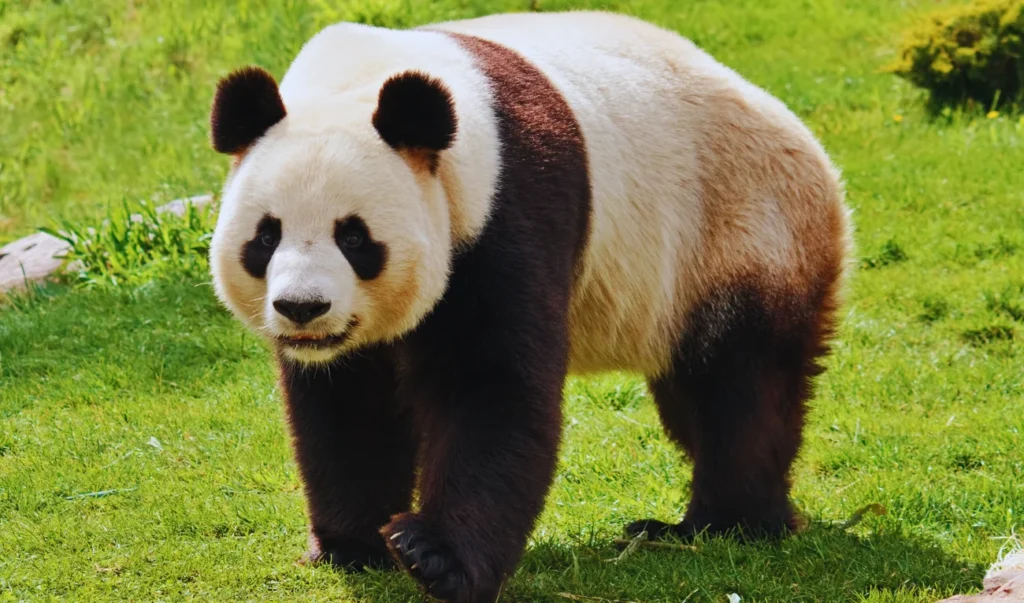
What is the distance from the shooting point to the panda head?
326 cm

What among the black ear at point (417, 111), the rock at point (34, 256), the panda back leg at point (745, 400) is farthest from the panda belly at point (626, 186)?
the rock at point (34, 256)

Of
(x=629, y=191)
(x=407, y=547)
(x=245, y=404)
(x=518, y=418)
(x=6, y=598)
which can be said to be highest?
(x=629, y=191)

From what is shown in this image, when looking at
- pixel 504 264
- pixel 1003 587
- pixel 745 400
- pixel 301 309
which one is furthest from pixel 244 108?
pixel 1003 587

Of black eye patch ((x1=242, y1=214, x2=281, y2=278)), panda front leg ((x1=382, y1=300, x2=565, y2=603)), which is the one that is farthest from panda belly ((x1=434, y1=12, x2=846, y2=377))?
black eye patch ((x1=242, y1=214, x2=281, y2=278))

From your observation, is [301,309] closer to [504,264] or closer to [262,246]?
[262,246]

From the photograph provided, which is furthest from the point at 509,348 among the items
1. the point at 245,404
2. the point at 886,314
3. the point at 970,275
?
the point at 970,275

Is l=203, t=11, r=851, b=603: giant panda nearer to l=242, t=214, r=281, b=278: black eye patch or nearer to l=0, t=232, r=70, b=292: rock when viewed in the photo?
l=242, t=214, r=281, b=278: black eye patch

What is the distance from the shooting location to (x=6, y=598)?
12.8 feet

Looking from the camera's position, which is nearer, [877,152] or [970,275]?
[970,275]

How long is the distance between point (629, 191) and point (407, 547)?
1.44 metres

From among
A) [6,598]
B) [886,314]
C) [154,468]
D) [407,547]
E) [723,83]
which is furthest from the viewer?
[886,314]

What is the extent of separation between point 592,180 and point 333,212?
104cm

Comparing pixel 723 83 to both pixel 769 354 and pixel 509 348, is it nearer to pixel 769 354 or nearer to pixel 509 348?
pixel 769 354

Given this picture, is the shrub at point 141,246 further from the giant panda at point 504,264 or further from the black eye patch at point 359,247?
the black eye patch at point 359,247
